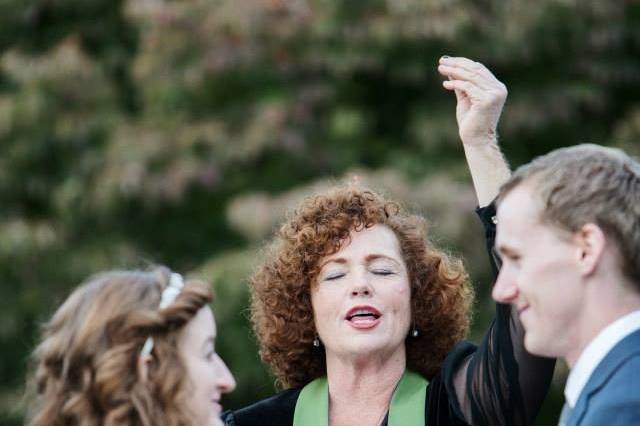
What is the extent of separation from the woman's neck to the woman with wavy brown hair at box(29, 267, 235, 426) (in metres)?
1.18

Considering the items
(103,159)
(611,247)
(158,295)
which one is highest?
(611,247)

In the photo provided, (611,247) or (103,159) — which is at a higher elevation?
(611,247)

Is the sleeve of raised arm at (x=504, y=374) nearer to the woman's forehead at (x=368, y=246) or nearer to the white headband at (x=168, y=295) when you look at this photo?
the woman's forehead at (x=368, y=246)

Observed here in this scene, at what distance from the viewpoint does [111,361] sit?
279 cm

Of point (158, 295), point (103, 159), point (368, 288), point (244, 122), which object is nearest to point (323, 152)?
point (244, 122)

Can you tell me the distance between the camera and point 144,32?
37.4 ft

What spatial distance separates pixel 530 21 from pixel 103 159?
13.1ft

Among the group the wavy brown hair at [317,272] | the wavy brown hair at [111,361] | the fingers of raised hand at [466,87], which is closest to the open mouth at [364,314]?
the wavy brown hair at [317,272]

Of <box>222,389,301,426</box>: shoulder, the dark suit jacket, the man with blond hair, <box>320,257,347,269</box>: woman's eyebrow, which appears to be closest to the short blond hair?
the man with blond hair

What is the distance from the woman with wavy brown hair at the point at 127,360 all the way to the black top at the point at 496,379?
3.37 ft

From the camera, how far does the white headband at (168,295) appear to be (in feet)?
9.37

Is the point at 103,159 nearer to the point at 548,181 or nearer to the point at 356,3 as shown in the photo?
the point at 356,3

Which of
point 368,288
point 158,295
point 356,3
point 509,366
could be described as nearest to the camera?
point 158,295

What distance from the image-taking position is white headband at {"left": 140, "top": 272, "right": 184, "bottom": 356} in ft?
9.37
